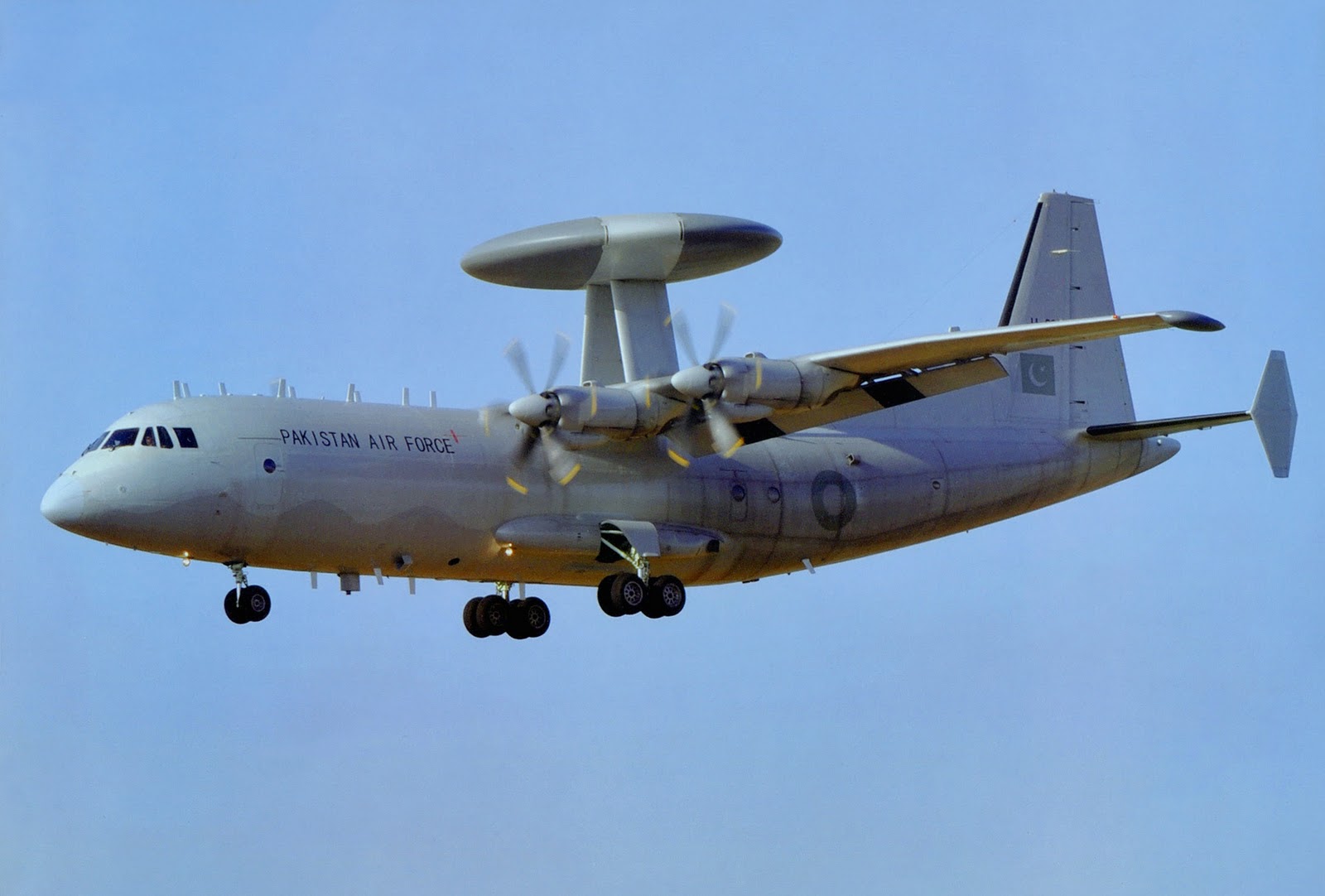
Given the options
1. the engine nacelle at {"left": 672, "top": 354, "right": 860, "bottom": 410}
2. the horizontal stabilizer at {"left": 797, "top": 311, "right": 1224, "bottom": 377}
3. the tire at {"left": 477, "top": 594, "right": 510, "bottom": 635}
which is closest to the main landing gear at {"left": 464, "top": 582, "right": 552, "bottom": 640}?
the tire at {"left": 477, "top": 594, "right": 510, "bottom": 635}

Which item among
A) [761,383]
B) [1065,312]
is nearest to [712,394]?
[761,383]

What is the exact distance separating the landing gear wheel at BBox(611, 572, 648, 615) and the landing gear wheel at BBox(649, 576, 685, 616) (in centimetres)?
16

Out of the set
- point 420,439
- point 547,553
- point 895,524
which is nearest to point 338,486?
point 420,439

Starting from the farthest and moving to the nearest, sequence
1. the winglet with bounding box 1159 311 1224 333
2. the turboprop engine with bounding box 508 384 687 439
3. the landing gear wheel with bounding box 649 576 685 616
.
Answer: the landing gear wheel with bounding box 649 576 685 616, the turboprop engine with bounding box 508 384 687 439, the winglet with bounding box 1159 311 1224 333

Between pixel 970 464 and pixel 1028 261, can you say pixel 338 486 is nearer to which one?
pixel 970 464

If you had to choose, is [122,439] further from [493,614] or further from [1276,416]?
[1276,416]

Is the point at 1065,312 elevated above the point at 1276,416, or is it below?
above

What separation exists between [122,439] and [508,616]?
252 inches

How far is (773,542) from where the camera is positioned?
27969mm

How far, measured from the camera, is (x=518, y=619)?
27.8m

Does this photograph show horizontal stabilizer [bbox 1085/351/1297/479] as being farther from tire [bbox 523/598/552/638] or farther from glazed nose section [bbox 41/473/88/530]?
glazed nose section [bbox 41/473/88/530]

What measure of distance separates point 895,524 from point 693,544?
3623mm

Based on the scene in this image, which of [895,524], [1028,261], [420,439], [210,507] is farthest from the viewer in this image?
[1028,261]

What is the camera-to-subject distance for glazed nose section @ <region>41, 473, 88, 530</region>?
76.3 ft
